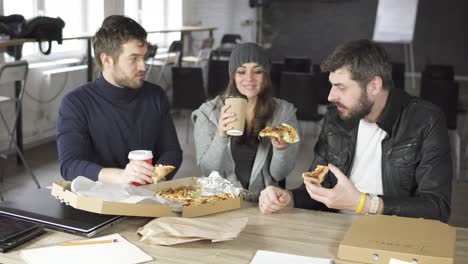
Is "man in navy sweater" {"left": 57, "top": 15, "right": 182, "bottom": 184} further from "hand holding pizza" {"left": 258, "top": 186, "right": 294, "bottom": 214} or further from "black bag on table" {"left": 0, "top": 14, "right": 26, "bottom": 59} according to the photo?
"black bag on table" {"left": 0, "top": 14, "right": 26, "bottom": 59}

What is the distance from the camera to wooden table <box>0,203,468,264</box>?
5.06 ft

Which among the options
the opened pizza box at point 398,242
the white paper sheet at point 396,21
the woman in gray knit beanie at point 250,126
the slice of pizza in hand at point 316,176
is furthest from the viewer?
the white paper sheet at point 396,21

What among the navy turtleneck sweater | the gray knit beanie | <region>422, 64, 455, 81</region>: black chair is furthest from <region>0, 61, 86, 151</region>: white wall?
<region>422, 64, 455, 81</region>: black chair

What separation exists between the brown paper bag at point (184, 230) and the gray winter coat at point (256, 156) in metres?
0.75

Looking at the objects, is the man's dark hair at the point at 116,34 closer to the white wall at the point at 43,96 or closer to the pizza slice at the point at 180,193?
the pizza slice at the point at 180,193

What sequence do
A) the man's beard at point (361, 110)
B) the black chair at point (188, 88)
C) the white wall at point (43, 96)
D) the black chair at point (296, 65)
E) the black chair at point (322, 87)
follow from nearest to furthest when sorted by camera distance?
the man's beard at point (361, 110)
the white wall at point (43, 96)
the black chair at point (188, 88)
the black chair at point (322, 87)
the black chair at point (296, 65)

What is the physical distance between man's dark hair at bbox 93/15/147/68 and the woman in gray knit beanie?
439mm

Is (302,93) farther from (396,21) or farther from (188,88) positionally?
(396,21)

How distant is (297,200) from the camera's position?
2.17m

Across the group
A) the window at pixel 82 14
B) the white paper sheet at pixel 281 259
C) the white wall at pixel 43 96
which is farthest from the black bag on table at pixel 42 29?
the white paper sheet at pixel 281 259

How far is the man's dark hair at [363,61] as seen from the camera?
2152 mm

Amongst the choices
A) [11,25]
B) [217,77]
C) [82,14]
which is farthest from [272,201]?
[82,14]

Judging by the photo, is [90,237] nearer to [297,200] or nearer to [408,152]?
[297,200]

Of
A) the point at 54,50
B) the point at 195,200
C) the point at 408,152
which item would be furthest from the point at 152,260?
the point at 54,50
